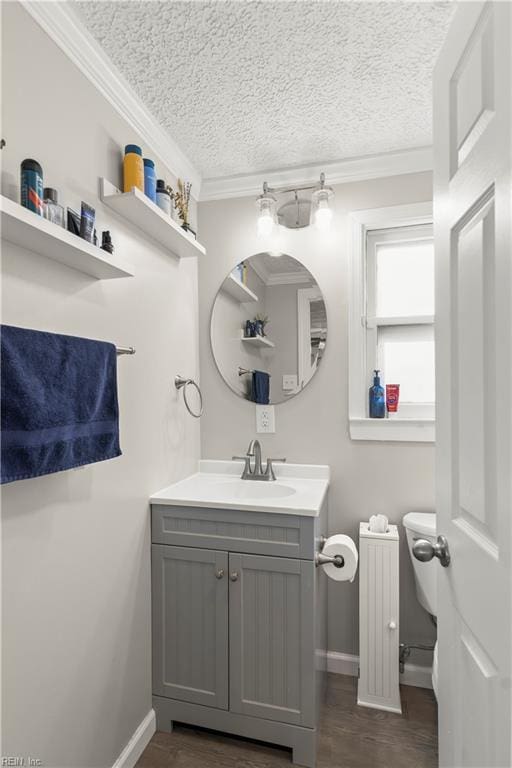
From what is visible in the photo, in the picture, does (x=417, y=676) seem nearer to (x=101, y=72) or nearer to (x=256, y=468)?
(x=256, y=468)

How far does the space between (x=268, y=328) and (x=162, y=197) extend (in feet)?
2.68

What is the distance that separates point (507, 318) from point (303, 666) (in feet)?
4.77

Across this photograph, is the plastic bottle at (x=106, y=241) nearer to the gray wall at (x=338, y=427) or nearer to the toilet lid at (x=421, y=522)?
the gray wall at (x=338, y=427)

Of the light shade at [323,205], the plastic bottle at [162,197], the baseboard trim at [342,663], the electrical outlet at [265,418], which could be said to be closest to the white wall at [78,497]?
the plastic bottle at [162,197]

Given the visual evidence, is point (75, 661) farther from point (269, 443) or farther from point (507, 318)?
point (507, 318)

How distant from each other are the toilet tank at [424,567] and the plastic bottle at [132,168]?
5.75 feet

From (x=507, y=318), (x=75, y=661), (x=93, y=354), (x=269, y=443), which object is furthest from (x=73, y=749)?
(x=507, y=318)

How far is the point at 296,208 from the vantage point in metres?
2.10

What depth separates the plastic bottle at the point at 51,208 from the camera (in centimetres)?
104

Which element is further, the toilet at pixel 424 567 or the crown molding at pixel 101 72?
the toilet at pixel 424 567

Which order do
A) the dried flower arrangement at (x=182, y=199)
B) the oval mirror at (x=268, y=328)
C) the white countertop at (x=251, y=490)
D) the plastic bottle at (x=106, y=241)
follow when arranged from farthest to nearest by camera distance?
the oval mirror at (x=268, y=328)
the dried flower arrangement at (x=182, y=199)
the white countertop at (x=251, y=490)
the plastic bottle at (x=106, y=241)

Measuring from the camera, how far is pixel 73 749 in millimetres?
1226

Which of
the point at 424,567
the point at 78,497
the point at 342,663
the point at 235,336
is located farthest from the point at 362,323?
the point at 342,663

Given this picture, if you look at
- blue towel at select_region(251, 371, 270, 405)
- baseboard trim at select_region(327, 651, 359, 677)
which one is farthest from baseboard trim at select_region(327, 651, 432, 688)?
blue towel at select_region(251, 371, 270, 405)
